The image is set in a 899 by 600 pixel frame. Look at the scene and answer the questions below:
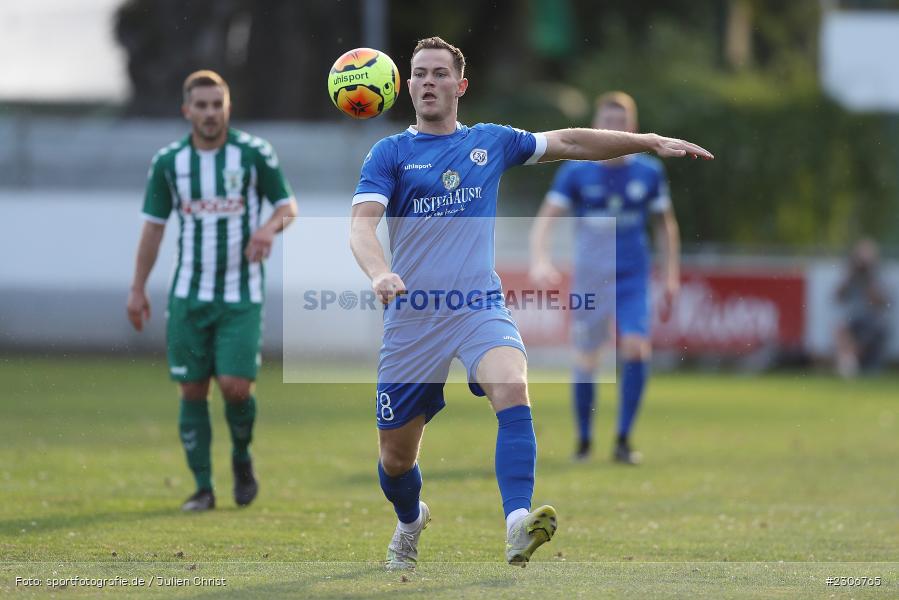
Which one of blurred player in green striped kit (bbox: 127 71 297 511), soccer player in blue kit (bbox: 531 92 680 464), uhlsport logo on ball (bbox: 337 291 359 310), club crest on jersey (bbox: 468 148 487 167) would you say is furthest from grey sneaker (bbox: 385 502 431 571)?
uhlsport logo on ball (bbox: 337 291 359 310)

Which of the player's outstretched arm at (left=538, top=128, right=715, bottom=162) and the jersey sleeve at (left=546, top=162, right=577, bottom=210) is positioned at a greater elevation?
the player's outstretched arm at (left=538, top=128, right=715, bottom=162)

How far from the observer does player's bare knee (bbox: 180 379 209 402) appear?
9109 mm

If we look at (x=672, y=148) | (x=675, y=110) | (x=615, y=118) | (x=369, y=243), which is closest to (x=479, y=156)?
(x=369, y=243)

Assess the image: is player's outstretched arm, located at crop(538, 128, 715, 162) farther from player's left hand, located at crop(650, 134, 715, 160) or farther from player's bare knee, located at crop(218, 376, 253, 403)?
player's bare knee, located at crop(218, 376, 253, 403)

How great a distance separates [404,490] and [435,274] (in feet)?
3.39

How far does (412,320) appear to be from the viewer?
6668mm

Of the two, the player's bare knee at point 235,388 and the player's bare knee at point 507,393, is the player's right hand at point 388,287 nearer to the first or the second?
the player's bare knee at point 507,393

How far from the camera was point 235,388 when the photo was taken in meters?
9.00

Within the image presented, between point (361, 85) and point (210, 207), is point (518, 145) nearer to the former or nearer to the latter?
point (361, 85)

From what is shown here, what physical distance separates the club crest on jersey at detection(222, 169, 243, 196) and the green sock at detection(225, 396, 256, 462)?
1.28 m

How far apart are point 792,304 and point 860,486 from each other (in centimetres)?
1328

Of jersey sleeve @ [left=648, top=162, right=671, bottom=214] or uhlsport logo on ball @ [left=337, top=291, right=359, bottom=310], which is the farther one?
uhlsport logo on ball @ [left=337, top=291, right=359, bottom=310]

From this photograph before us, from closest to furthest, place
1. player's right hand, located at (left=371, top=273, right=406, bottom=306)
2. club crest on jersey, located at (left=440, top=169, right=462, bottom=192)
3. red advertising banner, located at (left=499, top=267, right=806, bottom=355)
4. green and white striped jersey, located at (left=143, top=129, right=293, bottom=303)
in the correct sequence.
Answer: player's right hand, located at (left=371, top=273, right=406, bottom=306)
club crest on jersey, located at (left=440, top=169, right=462, bottom=192)
green and white striped jersey, located at (left=143, top=129, right=293, bottom=303)
red advertising banner, located at (left=499, top=267, right=806, bottom=355)

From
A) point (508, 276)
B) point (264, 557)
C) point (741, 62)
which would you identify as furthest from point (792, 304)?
point (264, 557)
